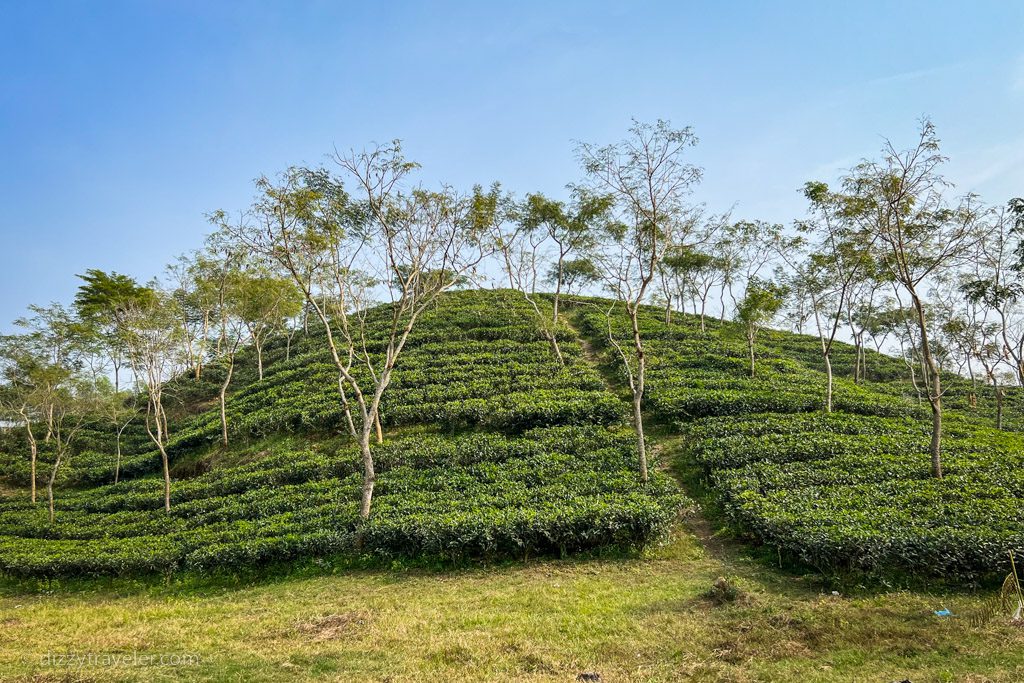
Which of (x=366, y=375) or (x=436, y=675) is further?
(x=366, y=375)

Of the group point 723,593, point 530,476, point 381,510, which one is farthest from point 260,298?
point 723,593

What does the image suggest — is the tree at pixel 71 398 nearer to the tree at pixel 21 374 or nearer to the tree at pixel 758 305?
the tree at pixel 21 374

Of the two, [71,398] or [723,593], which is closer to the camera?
[723,593]

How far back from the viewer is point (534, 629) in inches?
356

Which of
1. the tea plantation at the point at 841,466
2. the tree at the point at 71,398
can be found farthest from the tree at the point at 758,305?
the tree at the point at 71,398

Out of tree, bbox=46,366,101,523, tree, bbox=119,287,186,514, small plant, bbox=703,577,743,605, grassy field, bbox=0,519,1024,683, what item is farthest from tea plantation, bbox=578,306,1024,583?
tree, bbox=46,366,101,523

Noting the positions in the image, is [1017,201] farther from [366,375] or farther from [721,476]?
[366,375]

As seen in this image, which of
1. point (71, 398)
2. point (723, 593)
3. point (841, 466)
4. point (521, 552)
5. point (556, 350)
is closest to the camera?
point (723, 593)

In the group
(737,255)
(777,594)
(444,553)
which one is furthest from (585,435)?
(737,255)

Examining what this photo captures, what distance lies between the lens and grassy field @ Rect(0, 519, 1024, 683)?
7488mm

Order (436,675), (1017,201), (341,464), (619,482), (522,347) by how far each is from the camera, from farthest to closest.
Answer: (522,347) → (341,464) → (619,482) → (1017,201) → (436,675)

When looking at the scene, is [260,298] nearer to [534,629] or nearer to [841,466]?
[534,629]

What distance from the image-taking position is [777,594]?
33.6 ft

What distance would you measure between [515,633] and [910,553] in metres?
7.64
